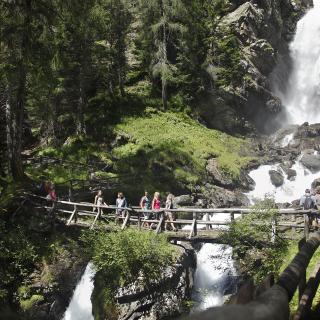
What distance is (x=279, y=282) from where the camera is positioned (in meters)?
2.73

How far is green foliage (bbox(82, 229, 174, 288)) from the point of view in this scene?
617 inches

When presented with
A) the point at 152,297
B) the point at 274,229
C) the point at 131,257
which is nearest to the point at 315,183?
the point at 274,229

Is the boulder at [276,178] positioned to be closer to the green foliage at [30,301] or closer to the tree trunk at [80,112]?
the tree trunk at [80,112]

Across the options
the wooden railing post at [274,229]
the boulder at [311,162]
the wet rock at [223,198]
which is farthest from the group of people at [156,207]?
the boulder at [311,162]

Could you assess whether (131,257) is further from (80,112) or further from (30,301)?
(80,112)

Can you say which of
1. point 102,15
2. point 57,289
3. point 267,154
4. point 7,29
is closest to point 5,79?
point 7,29

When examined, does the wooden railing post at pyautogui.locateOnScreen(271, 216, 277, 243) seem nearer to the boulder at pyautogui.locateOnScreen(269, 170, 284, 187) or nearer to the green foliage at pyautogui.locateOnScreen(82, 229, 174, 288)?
the green foliage at pyautogui.locateOnScreen(82, 229, 174, 288)

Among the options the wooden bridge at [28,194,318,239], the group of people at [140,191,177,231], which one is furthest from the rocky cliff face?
the wooden bridge at [28,194,318,239]

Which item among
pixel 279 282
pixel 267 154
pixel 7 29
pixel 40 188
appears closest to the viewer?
pixel 279 282

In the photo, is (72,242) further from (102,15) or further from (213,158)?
(102,15)

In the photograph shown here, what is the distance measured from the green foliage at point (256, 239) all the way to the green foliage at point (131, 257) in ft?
8.27

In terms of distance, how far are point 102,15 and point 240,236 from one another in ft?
85.3

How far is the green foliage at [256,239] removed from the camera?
1475cm

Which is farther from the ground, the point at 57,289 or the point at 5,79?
the point at 5,79
